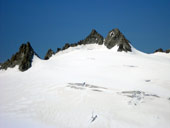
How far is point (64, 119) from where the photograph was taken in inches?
463

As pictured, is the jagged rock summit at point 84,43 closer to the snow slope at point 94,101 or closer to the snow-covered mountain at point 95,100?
the snow-covered mountain at point 95,100

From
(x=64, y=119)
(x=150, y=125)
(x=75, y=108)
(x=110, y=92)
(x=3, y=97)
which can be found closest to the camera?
(x=150, y=125)

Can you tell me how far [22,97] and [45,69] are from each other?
11176 mm

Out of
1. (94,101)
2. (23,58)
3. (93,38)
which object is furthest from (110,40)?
(94,101)

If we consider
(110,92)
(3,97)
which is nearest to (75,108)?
(110,92)

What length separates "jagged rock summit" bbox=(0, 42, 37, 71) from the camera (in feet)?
98.7

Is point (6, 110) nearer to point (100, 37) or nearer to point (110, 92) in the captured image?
point (110, 92)

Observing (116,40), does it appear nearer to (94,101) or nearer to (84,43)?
(84,43)

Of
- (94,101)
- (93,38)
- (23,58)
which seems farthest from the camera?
(93,38)

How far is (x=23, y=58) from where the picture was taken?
3206 cm

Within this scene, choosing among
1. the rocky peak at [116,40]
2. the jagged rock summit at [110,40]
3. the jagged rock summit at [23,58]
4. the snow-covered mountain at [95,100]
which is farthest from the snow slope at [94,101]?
the rocky peak at [116,40]

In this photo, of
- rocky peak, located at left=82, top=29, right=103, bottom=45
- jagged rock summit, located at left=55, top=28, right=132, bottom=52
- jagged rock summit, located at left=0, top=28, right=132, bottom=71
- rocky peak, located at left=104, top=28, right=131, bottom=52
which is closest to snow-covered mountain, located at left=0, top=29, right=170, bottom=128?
jagged rock summit, located at left=0, top=28, right=132, bottom=71

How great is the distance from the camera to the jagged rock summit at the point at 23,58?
3009cm

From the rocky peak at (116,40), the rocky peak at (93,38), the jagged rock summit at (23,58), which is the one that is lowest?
Result: the jagged rock summit at (23,58)
